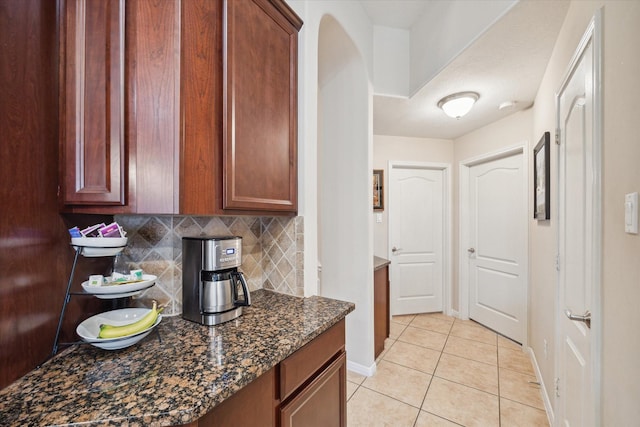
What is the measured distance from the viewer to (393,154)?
137 inches

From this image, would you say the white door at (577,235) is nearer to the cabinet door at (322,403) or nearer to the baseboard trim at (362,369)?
the cabinet door at (322,403)

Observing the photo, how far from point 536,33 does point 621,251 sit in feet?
4.56

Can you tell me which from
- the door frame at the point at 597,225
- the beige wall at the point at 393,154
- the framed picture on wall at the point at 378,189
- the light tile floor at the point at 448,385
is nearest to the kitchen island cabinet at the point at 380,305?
the light tile floor at the point at 448,385

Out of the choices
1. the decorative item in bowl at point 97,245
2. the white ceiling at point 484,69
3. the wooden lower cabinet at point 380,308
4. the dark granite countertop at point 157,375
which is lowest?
the wooden lower cabinet at point 380,308

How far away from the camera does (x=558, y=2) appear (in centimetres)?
133

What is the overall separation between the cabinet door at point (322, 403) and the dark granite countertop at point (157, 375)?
221 mm

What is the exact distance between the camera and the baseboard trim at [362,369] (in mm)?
2217

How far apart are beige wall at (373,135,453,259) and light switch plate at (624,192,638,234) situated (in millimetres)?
2619

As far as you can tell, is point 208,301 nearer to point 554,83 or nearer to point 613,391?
point 613,391

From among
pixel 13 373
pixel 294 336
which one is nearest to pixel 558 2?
pixel 294 336

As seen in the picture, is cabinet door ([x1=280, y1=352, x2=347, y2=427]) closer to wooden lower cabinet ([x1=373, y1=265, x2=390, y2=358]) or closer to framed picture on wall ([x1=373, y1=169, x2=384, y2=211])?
wooden lower cabinet ([x1=373, y1=265, x2=390, y2=358])

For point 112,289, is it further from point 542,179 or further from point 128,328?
point 542,179

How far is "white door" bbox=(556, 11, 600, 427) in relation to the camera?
1043 mm

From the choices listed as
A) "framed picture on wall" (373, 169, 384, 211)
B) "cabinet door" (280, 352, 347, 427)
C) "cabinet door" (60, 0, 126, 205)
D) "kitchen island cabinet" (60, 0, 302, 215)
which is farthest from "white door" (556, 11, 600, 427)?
"framed picture on wall" (373, 169, 384, 211)
